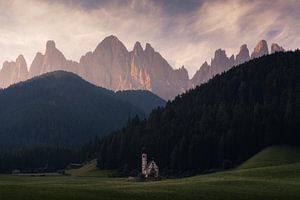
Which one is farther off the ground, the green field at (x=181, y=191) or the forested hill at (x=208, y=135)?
the forested hill at (x=208, y=135)

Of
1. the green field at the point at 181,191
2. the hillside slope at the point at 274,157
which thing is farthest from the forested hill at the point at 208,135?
the green field at the point at 181,191

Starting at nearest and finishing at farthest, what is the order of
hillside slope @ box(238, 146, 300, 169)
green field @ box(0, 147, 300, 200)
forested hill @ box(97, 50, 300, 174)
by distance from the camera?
green field @ box(0, 147, 300, 200) → hillside slope @ box(238, 146, 300, 169) → forested hill @ box(97, 50, 300, 174)

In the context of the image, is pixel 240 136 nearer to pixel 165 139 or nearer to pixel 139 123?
pixel 165 139

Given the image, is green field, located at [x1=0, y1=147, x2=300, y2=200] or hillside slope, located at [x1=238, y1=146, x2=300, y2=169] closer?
green field, located at [x1=0, y1=147, x2=300, y2=200]

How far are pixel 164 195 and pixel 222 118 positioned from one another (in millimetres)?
115909

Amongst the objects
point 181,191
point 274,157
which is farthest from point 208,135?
point 181,191

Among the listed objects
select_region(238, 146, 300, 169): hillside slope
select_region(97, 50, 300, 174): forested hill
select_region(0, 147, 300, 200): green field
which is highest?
select_region(97, 50, 300, 174): forested hill

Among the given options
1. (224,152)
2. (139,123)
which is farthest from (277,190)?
(139,123)

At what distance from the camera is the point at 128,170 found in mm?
156625

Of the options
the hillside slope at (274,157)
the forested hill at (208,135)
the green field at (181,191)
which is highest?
the forested hill at (208,135)

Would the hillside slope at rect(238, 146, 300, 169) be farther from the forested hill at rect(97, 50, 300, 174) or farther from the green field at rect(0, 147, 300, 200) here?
the green field at rect(0, 147, 300, 200)

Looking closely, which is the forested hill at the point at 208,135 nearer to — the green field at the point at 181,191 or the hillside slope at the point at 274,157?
the hillside slope at the point at 274,157

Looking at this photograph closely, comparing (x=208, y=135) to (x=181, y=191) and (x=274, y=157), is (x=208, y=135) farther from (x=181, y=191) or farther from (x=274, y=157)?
(x=181, y=191)

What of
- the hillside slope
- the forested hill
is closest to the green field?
the hillside slope
